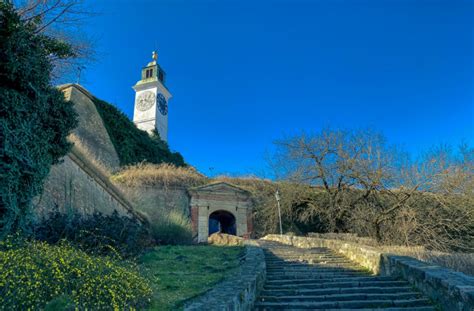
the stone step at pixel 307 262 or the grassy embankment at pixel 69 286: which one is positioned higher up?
the grassy embankment at pixel 69 286

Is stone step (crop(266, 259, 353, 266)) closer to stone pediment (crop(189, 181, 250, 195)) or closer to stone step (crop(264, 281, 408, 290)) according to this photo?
stone step (crop(264, 281, 408, 290))

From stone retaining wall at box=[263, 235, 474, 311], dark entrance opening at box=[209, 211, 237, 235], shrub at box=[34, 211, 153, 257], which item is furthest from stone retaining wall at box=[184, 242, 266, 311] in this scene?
dark entrance opening at box=[209, 211, 237, 235]

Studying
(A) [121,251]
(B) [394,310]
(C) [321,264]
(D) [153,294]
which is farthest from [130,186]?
(B) [394,310]

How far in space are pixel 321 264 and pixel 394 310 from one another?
381 centimetres

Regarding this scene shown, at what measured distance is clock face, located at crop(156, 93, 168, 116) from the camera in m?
42.9

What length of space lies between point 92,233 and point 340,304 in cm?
474

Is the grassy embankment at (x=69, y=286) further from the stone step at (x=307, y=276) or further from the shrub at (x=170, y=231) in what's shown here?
the shrub at (x=170, y=231)

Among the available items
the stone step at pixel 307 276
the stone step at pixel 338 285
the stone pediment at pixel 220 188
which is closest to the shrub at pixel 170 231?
the stone pediment at pixel 220 188

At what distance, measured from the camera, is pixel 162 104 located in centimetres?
4397

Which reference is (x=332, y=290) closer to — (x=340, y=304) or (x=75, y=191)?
(x=340, y=304)

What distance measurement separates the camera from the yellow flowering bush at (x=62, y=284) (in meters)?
3.08

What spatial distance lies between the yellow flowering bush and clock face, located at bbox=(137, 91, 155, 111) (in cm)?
4028

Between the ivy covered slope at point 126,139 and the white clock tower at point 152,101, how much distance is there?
13.9 metres

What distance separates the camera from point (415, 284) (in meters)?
5.80
